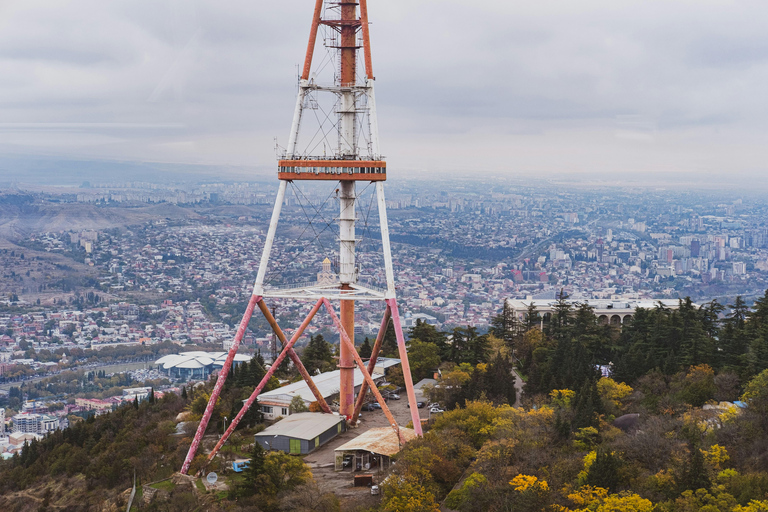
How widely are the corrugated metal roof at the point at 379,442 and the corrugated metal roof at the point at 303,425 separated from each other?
110 cm

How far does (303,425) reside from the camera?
66.7 feet

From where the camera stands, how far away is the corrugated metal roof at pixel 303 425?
1958cm

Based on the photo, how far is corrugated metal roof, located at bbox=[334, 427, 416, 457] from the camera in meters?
18.3

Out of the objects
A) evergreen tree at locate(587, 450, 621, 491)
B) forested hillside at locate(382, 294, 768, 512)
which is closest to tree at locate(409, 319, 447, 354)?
forested hillside at locate(382, 294, 768, 512)

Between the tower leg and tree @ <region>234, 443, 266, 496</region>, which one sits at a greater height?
the tower leg

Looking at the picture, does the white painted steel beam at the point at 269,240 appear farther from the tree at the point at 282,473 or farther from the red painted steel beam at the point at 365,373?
the tree at the point at 282,473

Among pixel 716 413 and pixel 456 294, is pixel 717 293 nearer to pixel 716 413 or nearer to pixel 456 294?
pixel 456 294

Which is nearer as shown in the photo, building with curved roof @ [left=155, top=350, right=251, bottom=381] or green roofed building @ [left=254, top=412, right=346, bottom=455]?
green roofed building @ [left=254, top=412, right=346, bottom=455]

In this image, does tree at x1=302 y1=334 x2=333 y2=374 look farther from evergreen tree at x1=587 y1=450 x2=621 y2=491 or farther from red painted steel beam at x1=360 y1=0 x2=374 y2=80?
evergreen tree at x1=587 y1=450 x2=621 y2=491

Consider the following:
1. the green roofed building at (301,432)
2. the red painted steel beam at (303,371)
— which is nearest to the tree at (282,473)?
the green roofed building at (301,432)

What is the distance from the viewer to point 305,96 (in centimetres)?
1981

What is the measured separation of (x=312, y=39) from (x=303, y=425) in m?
9.37

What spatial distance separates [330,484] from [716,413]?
853 centimetres

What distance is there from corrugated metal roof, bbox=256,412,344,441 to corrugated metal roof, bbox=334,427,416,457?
110 centimetres
